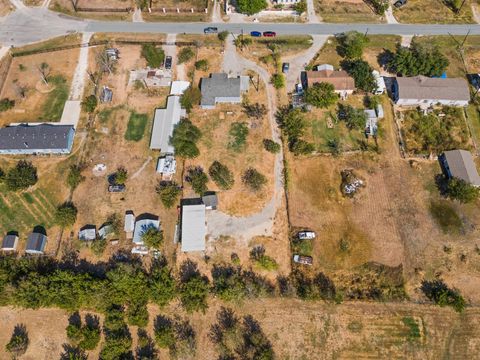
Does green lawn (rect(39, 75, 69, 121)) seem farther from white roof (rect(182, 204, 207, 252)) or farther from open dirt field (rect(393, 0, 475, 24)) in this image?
open dirt field (rect(393, 0, 475, 24))

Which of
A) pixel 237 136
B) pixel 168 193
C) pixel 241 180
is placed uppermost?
pixel 237 136

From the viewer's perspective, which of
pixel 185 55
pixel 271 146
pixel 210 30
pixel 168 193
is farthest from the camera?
pixel 210 30

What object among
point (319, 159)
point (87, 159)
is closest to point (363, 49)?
point (319, 159)

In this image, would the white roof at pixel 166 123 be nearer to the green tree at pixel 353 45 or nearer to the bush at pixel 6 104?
the bush at pixel 6 104

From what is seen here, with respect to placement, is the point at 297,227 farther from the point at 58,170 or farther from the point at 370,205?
the point at 58,170

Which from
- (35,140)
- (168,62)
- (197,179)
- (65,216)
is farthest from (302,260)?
(35,140)

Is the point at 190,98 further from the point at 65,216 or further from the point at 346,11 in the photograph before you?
the point at 346,11
